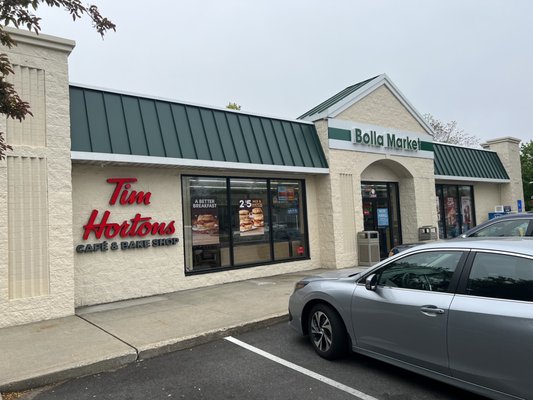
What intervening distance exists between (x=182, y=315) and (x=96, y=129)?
13.6 ft

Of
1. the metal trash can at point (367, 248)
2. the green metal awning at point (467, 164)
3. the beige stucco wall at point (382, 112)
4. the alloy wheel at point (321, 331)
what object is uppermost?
the beige stucco wall at point (382, 112)

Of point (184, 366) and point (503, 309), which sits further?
point (184, 366)

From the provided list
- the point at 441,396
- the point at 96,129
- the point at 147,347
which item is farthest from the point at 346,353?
the point at 96,129

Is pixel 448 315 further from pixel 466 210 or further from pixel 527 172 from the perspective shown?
pixel 527 172

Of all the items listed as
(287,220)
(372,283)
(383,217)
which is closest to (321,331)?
(372,283)

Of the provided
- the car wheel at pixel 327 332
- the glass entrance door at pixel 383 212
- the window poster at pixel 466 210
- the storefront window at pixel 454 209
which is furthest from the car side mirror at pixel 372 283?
the window poster at pixel 466 210

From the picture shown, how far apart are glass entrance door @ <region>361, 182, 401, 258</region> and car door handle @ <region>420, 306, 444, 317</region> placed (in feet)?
33.4

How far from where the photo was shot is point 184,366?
4.99 meters

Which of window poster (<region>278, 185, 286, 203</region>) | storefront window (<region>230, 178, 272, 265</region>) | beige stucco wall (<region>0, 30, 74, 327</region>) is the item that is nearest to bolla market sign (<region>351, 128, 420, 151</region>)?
window poster (<region>278, 185, 286, 203</region>)

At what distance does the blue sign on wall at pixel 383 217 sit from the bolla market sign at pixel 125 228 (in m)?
7.92

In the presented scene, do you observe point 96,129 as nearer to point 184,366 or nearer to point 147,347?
point 147,347

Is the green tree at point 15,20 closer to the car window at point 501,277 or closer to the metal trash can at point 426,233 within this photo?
the car window at point 501,277

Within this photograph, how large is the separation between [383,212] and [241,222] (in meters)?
6.11

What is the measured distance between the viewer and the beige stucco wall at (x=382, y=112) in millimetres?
12930
